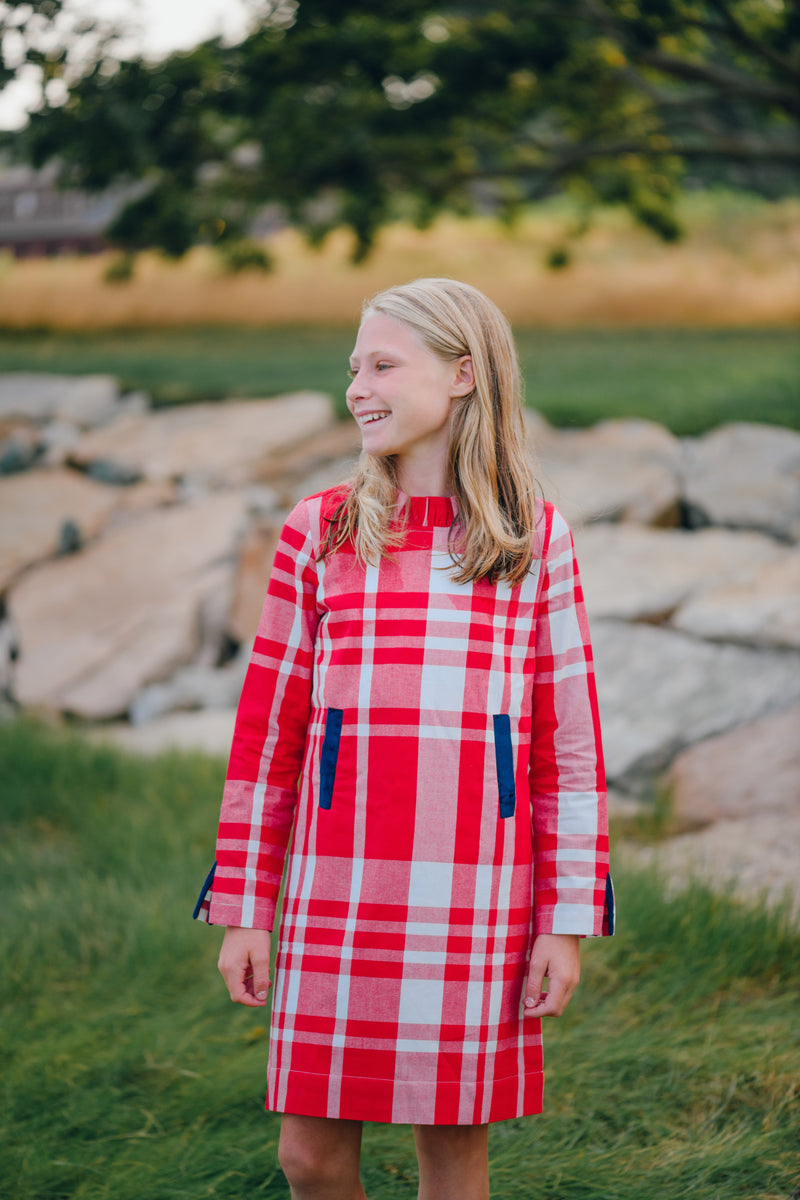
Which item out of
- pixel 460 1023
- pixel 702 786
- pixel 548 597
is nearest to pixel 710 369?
pixel 702 786

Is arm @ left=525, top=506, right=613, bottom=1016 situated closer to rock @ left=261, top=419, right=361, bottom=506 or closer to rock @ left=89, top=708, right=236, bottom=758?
rock @ left=89, top=708, right=236, bottom=758

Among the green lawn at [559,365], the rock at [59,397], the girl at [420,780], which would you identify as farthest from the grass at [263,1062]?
the rock at [59,397]

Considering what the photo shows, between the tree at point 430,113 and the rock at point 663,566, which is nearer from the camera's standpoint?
the rock at point 663,566

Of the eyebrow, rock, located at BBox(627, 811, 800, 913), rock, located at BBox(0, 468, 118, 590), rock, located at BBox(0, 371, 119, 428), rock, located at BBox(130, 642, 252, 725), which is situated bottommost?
rock, located at BBox(627, 811, 800, 913)

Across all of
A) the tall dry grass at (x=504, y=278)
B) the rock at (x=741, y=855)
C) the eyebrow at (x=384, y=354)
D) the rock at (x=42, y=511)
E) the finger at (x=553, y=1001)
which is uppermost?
the tall dry grass at (x=504, y=278)

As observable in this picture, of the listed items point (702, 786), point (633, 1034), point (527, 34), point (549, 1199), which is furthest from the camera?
point (527, 34)

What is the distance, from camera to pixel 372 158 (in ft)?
17.0

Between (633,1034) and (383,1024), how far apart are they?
1200 mm

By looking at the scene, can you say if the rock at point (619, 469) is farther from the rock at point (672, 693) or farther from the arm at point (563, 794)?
the arm at point (563, 794)

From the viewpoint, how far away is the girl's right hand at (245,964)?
5.07 ft

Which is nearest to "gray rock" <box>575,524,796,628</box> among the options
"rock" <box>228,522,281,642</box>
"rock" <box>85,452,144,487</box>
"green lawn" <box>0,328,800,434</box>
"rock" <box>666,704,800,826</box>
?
"rock" <box>666,704,800,826</box>

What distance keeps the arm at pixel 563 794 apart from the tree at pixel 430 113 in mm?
3786

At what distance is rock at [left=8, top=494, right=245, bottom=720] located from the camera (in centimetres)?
511

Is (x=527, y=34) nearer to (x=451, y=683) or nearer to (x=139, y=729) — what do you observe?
(x=139, y=729)
